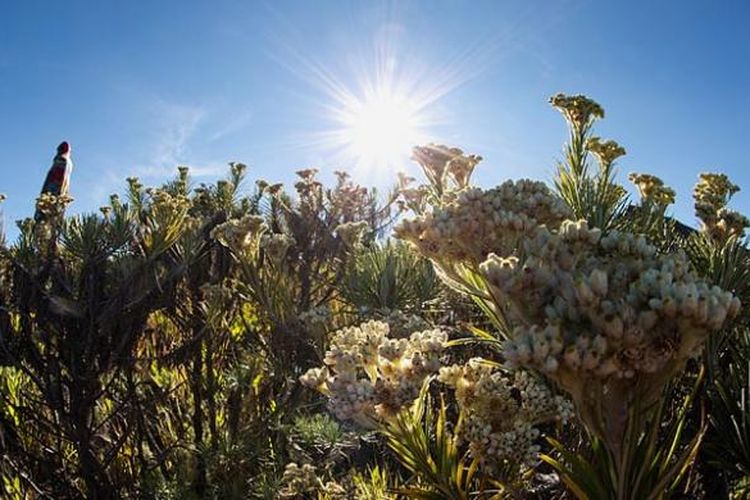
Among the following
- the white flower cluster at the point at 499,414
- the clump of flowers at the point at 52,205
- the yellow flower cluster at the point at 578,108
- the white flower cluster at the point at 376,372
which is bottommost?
the white flower cluster at the point at 499,414

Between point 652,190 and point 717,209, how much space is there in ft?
0.87

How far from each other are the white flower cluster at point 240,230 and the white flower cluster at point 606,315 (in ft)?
5.07

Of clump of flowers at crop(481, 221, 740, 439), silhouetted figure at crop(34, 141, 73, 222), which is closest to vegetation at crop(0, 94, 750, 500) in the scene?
clump of flowers at crop(481, 221, 740, 439)

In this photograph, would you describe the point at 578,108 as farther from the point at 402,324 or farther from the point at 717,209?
the point at 402,324

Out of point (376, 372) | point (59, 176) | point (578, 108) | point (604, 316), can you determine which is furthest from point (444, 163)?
point (59, 176)

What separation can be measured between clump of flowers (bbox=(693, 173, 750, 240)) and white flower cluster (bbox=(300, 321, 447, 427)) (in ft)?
4.33

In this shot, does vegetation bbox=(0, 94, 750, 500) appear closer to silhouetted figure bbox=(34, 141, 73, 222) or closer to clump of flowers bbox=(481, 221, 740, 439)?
clump of flowers bbox=(481, 221, 740, 439)

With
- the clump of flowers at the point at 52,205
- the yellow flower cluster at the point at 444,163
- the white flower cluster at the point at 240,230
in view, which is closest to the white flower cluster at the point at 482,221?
the yellow flower cluster at the point at 444,163

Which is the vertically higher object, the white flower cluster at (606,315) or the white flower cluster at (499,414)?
the white flower cluster at (606,315)

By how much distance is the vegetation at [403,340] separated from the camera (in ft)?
4.78

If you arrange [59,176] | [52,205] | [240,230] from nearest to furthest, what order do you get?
[240,230]
[52,205]
[59,176]

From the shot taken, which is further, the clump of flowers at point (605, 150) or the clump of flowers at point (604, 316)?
the clump of flowers at point (605, 150)

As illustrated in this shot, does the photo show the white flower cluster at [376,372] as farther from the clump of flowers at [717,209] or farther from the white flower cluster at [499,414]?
the clump of flowers at [717,209]

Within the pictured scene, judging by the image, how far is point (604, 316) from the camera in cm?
134
